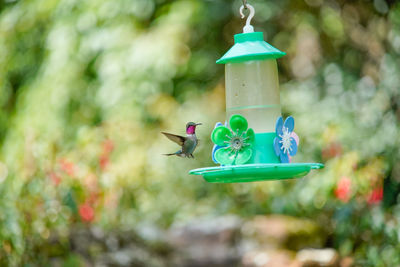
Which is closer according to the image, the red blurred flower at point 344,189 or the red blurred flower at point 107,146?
the red blurred flower at point 344,189

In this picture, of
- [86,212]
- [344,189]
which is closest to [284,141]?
[344,189]

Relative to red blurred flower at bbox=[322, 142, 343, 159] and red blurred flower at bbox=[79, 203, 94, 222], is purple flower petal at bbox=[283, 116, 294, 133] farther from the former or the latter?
red blurred flower at bbox=[79, 203, 94, 222]

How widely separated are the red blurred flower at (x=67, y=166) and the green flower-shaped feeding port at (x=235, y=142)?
10.3 ft

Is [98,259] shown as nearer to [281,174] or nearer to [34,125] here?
[34,125]

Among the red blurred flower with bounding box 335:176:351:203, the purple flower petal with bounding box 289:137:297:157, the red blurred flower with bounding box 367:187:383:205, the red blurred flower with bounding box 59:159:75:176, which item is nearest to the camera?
the purple flower petal with bounding box 289:137:297:157

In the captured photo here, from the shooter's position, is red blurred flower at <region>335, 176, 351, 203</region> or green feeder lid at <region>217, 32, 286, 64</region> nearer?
green feeder lid at <region>217, 32, 286, 64</region>

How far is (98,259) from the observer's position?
5363 mm

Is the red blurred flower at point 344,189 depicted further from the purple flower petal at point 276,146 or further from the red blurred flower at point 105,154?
the purple flower petal at point 276,146

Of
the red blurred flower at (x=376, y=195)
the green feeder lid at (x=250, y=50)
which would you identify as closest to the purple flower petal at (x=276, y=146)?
the green feeder lid at (x=250, y=50)

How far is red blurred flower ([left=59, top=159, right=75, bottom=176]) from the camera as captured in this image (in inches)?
213

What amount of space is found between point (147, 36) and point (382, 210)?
3233 mm

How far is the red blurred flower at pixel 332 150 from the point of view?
216 inches

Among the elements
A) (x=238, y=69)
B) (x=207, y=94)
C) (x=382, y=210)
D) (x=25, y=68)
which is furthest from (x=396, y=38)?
(x=25, y=68)

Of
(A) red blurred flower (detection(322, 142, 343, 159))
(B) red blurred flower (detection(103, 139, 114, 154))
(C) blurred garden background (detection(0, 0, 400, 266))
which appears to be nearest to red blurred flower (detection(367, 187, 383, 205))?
(C) blurred garden background (detection(0, 0, 400, 266))
